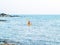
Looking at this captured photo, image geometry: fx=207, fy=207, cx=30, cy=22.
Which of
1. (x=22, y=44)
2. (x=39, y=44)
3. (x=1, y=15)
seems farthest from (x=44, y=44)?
(x=1, y=15)

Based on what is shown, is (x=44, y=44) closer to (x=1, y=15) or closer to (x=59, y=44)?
(x=59, y=44)

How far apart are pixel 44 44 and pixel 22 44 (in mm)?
2403

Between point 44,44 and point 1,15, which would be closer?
point 44,44

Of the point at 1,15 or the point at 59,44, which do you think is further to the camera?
the point at 1,15

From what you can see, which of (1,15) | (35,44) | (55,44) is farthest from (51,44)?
(1,15)

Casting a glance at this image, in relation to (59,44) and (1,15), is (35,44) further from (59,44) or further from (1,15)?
(1,15)

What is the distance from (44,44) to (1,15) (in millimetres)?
114925

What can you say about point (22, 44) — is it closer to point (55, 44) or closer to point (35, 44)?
point (35, 44)

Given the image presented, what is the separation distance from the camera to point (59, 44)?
2316 cm

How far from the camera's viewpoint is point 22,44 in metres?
22.1

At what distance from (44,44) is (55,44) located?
1.39 meters

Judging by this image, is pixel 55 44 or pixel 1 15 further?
pixel 1 15

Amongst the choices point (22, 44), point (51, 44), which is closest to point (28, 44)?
A: point (22, 44)

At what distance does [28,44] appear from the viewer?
22.1m
